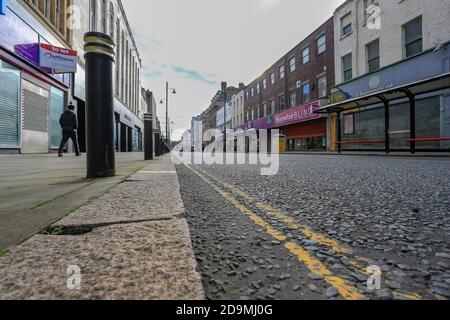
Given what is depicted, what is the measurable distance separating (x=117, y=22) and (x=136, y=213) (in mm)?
29571

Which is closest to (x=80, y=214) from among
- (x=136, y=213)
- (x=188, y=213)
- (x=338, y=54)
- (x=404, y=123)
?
(x=136, y=213)

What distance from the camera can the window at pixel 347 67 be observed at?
19906mm

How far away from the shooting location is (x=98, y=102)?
3.53 m

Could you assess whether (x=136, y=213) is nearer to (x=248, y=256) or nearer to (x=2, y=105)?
(x=248, y=256)

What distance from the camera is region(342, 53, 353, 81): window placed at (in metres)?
19.9

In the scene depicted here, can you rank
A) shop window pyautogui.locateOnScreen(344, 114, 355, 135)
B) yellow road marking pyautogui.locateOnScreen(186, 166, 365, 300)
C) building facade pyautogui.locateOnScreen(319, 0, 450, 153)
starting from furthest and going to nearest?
shop window pyautogui.locateOnScreen(344, 114, 355, 135)
building facade pyautogui.locateOnScreen(319, 0, 450, 153)
yellow road marking pyautogui.locateOnScreen(186, 166, 365, 300)

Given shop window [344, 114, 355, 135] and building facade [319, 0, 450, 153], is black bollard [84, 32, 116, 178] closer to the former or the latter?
building facade [319, 0, 450, 153]

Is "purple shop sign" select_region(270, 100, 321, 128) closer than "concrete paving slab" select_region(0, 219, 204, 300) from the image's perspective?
No

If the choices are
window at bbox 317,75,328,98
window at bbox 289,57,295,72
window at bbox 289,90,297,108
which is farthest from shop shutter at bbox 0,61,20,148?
window at bbox 289,57,295,72

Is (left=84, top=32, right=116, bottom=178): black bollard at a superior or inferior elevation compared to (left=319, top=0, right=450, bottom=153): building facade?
inferior

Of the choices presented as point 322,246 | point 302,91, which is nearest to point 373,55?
point 302,91

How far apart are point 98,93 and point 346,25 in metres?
Result: 22.0

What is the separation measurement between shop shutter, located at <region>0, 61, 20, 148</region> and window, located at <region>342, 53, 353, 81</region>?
19.7 metres

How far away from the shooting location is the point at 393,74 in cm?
1570
